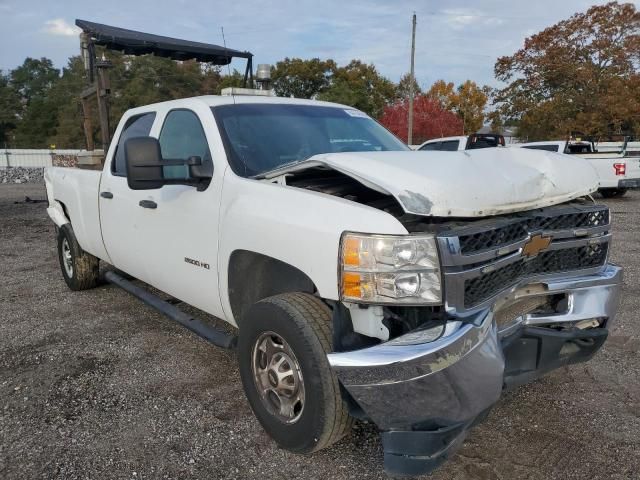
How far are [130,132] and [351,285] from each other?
123 inches

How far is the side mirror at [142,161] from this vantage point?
2984 millimetres

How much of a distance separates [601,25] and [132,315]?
1203 inches

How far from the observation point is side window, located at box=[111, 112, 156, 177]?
427cm

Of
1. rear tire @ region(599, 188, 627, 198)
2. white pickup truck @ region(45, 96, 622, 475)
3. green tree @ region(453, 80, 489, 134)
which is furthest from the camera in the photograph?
green tree @ region(453, 80, 489, 134)

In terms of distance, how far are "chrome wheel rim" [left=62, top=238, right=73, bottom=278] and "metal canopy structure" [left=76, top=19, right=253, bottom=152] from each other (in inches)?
53.3

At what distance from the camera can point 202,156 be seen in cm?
346

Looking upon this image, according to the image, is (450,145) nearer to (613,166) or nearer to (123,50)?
(613,166)

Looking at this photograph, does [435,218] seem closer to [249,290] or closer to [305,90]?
[249,290]

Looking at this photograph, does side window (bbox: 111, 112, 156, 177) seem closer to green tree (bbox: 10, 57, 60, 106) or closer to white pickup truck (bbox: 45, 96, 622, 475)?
white pickup truck (bbox: 45, 96, 622, 475)

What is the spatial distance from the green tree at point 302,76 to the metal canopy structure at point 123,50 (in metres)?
43.7

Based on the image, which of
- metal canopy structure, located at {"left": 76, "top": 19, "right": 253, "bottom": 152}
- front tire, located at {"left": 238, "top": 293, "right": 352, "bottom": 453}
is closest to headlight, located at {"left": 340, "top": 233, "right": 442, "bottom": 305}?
front tire, located at {"left": 238, "top": 293, "right": 352, "bottom": 453}

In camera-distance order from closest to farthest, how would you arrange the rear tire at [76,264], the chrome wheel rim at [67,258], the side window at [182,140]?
the side window at [182,140] < the rear tire at [76,264] < the chrome wheel rim at [67,258]

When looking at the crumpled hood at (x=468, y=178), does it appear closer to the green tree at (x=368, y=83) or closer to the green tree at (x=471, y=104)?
the green tree at (x=471, y=104)

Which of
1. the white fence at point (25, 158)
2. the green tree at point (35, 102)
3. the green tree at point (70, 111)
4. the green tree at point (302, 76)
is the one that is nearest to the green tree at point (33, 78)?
the green tree at point (35, 102)
